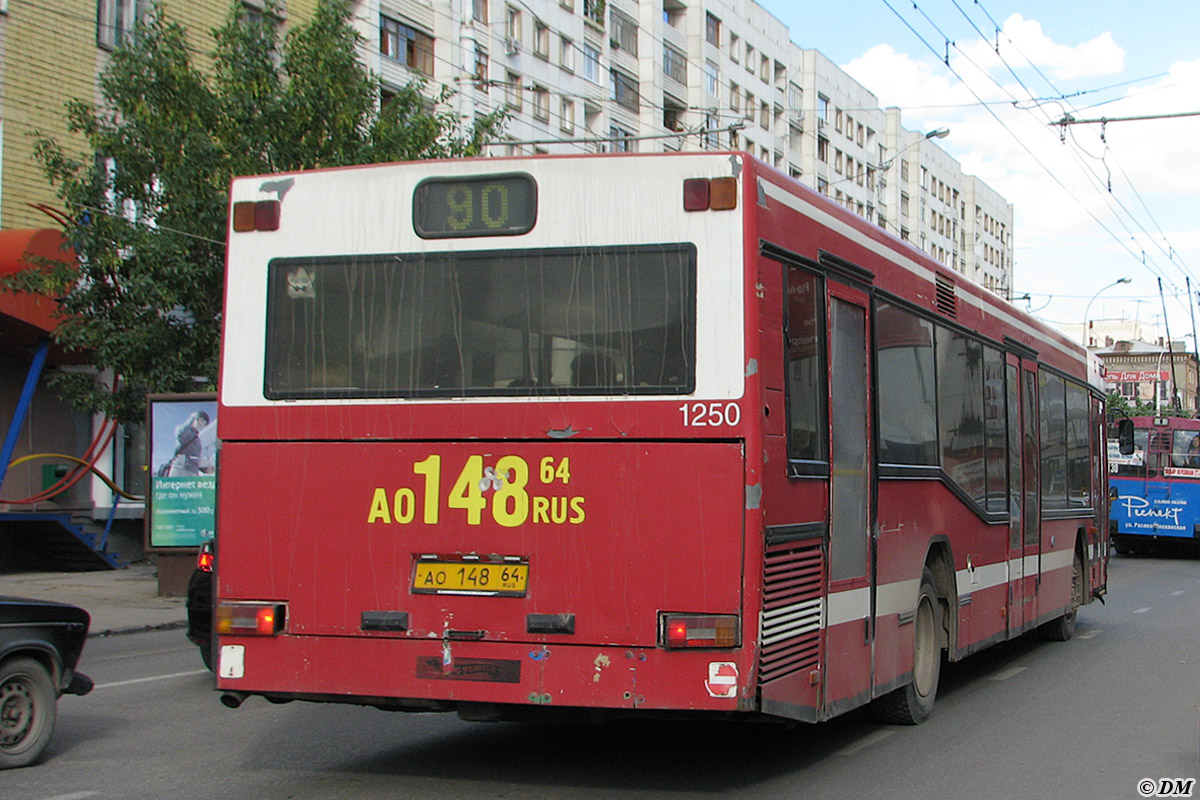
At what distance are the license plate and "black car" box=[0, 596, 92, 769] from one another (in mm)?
2389

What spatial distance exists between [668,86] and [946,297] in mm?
49788

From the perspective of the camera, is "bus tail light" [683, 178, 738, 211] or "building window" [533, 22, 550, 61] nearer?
"bus tail light" [683, 178, 738, 211]

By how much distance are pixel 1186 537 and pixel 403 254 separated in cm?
2809

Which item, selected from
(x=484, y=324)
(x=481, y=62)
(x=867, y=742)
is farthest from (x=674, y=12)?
(x=484, y=324)

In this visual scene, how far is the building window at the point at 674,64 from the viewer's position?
192 feet

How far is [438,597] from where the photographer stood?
671 centimetres

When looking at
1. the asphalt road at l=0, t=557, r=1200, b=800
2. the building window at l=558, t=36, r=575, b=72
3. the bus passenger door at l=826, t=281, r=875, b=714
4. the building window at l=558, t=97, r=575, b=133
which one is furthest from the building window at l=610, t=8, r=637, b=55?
the bus passenger door at l=826, t=281, r=875, b=714

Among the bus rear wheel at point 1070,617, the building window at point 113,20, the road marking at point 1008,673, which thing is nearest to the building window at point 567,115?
the building window at point 113,20

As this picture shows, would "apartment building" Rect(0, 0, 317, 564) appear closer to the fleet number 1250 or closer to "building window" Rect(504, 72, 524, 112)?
the fleet number 1250

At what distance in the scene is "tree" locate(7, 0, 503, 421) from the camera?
20.1m

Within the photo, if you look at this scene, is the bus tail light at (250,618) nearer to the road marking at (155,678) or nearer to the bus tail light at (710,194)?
the bus tail light at (710,194)

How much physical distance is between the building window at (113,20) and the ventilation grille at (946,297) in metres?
20.8

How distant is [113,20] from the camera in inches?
1081

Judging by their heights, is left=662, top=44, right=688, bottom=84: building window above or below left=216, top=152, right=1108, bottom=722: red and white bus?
above
